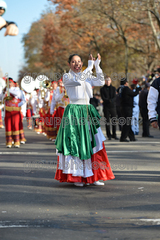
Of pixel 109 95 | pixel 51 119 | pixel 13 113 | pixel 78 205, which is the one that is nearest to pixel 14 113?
pixel 13 113

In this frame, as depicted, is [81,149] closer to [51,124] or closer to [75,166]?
[75,166]

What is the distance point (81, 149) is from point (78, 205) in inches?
53.7

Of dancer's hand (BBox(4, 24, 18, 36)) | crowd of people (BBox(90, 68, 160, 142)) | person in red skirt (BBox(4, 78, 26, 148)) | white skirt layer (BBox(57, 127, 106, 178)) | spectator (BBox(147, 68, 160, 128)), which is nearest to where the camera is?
spectator (BBox(147, 68, 160, 128))

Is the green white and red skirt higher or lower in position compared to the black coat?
lower

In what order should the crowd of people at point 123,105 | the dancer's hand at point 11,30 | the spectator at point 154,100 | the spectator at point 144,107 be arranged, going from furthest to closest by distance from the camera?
the spectator at point 144,107, the crowd of people at point 123,105, the dancer's hand at point 11,30, the spectator at point 154,100

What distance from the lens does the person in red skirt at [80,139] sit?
22.1 feet

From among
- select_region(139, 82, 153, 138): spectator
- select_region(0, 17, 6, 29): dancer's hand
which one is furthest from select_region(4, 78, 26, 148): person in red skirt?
select_region(0, 17, 6, 29): dancer's hand

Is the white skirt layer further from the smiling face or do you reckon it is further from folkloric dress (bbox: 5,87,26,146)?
folkloric dress (bbox: 5,87,26,146)

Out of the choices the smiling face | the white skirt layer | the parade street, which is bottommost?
the parade street

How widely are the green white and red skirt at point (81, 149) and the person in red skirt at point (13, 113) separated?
266 inches

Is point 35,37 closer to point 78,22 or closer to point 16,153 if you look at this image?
point 78,22

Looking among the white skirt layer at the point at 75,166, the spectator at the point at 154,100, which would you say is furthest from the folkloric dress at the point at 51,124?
the spectator at the point at 154,100

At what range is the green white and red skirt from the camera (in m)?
6.74

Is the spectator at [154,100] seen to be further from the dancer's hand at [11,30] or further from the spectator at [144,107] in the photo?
the spectator at [144,107]
